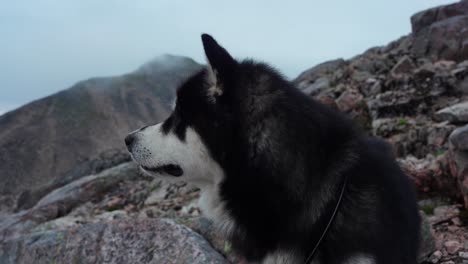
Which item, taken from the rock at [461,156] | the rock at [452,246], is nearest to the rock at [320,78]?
the rock at [461,156]

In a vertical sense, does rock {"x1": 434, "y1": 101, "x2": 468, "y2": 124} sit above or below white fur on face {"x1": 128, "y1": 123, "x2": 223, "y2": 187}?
below

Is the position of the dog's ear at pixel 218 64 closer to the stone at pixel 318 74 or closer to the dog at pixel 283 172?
the dog at pixel 283 172

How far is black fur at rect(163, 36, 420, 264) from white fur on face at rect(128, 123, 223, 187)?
94 mm

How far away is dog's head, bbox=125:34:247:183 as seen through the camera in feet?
9.12

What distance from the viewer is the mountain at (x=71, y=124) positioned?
38.6 m

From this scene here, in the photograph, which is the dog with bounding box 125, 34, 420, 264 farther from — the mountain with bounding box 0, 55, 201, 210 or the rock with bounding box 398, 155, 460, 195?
the mountain with bounding box 0, 55, 201, 210

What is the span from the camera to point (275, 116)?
269 centimetres

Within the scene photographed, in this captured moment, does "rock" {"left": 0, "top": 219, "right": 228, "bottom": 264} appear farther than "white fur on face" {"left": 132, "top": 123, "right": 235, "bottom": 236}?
Yes

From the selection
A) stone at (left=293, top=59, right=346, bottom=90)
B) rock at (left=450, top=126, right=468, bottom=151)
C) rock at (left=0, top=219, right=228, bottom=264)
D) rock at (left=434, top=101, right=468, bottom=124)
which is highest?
rock at (left=450, top=126, right=468, bottom=151)

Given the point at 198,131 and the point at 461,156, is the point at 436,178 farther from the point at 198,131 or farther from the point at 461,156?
the point at 198,131

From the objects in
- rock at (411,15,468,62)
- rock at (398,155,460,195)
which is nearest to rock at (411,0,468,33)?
A: rock at (411,15,468,62)

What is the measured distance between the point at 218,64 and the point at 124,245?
8.94ft

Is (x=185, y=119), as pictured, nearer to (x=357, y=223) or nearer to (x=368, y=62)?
(x=357, y=223)

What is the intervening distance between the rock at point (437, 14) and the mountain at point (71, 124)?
21.3m
